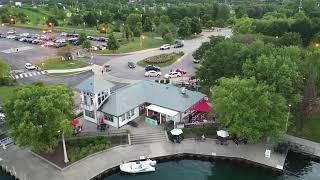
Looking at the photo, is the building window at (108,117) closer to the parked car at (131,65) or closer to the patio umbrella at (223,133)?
the patio umbrella at (223,133)

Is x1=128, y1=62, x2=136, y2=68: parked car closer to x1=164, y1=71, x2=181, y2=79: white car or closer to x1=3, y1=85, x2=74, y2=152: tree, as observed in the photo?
x1=164, y1=71, x2=181, y2=79: white car

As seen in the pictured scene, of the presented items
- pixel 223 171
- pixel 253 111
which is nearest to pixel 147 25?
pixel 253 111

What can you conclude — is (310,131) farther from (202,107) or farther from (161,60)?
(161,60)

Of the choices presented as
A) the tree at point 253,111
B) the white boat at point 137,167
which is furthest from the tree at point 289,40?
the white boat at point 137,167

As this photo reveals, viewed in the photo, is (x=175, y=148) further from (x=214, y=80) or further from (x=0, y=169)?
(x=0, y=169)

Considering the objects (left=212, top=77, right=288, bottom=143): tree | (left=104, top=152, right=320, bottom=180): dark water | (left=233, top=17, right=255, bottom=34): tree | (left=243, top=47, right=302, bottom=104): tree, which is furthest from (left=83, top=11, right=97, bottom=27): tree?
(left=104, top=152, right=320, bottom=180): dark water
